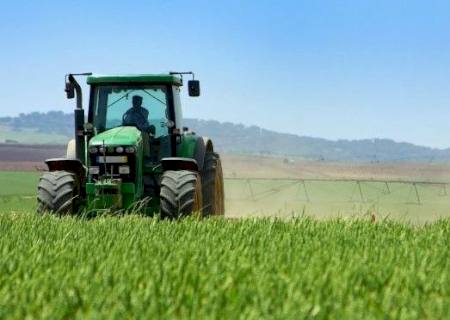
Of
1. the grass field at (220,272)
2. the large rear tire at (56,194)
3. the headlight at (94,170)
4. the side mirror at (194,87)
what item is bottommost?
the grass field at (220,272)

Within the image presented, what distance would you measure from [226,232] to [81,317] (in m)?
4.60

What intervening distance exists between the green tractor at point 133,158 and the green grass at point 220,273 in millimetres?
2551

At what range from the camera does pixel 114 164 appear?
11.6 metres

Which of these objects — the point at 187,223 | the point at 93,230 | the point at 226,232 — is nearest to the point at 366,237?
the point at 226,232

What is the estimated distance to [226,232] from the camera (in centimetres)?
826

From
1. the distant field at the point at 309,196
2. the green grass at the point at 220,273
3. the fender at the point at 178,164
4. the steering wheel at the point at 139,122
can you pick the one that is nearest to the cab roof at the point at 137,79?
the steering wheel at the point at 139,122

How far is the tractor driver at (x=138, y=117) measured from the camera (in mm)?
12305

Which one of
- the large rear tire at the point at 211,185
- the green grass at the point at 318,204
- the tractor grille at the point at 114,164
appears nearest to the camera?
the tractor grille at the point at 114,164

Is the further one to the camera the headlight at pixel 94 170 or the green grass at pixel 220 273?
the headlight at pixel 94 170

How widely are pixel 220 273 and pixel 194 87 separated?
24.2 ft

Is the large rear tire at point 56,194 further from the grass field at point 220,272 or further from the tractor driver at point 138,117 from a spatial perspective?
the grass field at point 220,272

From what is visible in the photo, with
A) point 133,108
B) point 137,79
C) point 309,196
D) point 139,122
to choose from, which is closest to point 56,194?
point 139,122

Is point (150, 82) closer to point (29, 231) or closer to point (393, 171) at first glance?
point (29, 231)

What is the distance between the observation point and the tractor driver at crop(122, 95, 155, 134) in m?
12.3
